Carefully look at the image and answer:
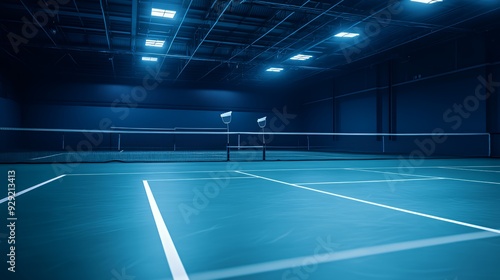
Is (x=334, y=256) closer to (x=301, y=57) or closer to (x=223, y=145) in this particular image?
(x=301, y=57)

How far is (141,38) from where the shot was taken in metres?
18.1

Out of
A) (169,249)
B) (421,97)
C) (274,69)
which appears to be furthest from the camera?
(274,69)

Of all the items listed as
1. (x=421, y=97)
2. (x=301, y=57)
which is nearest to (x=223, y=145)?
(x=301, y=57)

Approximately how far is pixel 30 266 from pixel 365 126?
22.4 m

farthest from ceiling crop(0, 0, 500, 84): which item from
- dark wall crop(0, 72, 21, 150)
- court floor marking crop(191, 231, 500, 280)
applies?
court floor marking crop(191, 231, 500, 280)

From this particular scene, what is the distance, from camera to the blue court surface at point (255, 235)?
184 cm

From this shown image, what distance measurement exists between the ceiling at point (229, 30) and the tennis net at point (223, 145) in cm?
458

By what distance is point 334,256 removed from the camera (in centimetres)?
205

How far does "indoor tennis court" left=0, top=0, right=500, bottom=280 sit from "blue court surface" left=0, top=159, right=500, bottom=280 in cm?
2

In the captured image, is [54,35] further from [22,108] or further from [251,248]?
[251,248]

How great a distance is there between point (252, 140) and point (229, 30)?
1272cm

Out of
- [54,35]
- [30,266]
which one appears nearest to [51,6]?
[54,35]

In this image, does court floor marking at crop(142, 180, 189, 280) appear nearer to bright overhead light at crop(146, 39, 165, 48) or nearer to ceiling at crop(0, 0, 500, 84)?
ceiling at crop(0, 0, 500, 84)

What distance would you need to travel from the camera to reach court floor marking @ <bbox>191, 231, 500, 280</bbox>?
5.85ft
